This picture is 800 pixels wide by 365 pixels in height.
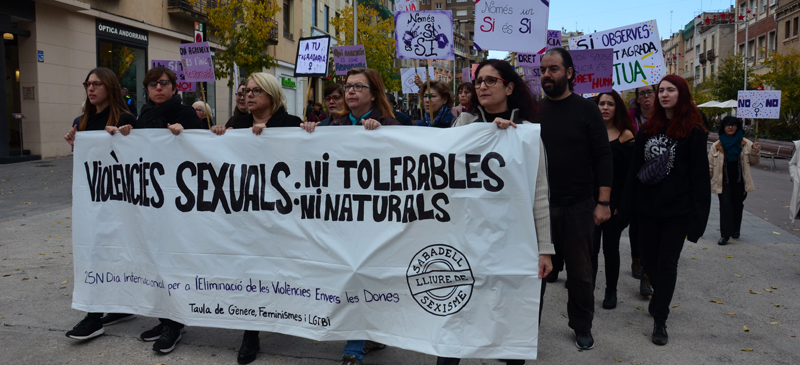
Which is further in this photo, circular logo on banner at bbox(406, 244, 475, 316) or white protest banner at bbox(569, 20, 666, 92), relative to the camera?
white protest banner at bbox(569, 20, 666, 92)

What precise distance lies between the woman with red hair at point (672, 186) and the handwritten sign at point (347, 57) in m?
6.25

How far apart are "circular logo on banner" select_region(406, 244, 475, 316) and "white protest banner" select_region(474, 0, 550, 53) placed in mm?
3306

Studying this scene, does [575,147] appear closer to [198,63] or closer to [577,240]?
[577,240]

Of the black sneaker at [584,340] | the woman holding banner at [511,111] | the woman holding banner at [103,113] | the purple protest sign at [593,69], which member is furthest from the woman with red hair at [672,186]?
the woman holding banner at [103,113]

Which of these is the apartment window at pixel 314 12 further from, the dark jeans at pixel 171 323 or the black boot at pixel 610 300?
the dark jeans at pixel 171 323

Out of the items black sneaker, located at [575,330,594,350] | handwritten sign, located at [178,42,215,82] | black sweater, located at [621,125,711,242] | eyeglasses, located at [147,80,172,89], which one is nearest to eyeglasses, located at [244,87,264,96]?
eyeglasses, located at [147,80,172,89]

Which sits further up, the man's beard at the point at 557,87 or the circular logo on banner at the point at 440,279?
the man's beard at the point at 557,87

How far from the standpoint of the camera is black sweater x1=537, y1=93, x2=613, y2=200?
4020 mm

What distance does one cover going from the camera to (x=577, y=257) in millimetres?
4086

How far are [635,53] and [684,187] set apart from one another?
3556 millimetres

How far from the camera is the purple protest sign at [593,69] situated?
6387 mm

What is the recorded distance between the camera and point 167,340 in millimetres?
4070

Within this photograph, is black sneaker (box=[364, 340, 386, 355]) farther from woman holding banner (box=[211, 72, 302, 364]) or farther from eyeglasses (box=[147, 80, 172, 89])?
eyeglasses (box=[147, 80, 172, 89])

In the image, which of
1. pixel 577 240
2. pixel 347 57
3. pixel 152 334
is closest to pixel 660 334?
pixel 577 240
